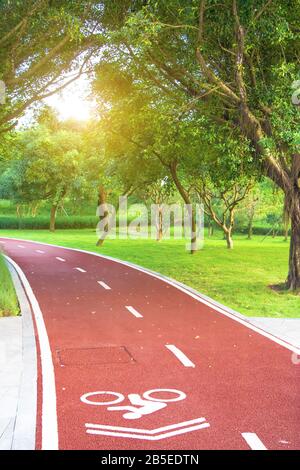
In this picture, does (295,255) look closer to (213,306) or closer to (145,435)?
(213,306)

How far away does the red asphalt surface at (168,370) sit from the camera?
625 cm

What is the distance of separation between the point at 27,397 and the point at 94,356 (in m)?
2.28

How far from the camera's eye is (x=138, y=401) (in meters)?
7.27

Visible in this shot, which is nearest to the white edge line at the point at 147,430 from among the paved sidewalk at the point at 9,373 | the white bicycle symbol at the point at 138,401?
the white bicycle symbol at the point at 138,401

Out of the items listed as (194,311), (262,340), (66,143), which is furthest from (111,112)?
(66,143)

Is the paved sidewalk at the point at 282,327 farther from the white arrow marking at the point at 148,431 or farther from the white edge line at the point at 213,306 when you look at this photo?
the white arrow marking at the point at 148,431

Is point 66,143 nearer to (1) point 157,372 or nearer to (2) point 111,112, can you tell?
(2) point 111,112

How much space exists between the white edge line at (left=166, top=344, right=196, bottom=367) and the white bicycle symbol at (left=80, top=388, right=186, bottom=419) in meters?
1.40

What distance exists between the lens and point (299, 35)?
51.0 ft

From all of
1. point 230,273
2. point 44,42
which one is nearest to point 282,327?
point 230,273

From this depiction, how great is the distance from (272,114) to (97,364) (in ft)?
32.7

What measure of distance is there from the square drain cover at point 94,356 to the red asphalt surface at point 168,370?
18mm

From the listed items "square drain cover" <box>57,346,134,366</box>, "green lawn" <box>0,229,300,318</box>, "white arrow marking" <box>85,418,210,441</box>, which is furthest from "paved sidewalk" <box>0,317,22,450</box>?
"green lawn" <box>0,229,300,318</box>

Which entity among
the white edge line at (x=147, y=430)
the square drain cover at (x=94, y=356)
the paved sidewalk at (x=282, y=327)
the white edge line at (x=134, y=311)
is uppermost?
the white edge line at (x=134, y=311)
